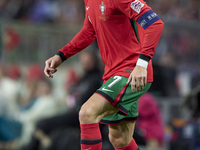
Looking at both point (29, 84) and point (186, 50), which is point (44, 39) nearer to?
point (29, 84)

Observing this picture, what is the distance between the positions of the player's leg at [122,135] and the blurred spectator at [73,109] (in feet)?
4.91

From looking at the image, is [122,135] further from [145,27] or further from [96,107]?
[145,27]

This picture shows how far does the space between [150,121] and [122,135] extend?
256cm

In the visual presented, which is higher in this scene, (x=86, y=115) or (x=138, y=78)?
(x=138, y=78)

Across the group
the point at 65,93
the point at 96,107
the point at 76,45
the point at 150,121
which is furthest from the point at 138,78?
the point at 65,93

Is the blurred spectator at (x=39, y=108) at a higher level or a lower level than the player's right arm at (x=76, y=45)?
lower

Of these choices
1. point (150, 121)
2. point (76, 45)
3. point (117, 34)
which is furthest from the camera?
point (150, 121)

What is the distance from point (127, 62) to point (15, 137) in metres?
4.86

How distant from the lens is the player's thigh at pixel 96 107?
338 cm

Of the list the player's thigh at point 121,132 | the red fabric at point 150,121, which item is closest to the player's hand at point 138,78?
the player's thigh at point 121,132

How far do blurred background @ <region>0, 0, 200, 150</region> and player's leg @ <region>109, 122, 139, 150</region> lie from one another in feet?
6.53

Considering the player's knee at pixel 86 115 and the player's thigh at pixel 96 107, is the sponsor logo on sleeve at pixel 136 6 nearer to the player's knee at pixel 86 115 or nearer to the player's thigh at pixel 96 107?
the player's thigh at pixel 96 107

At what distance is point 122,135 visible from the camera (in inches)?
158

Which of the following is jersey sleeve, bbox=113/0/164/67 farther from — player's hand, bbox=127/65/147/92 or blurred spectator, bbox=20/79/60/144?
blurred spectator, bbox=20/79/60/144
